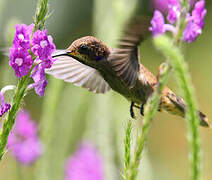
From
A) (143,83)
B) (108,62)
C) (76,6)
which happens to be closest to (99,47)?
(108,62)

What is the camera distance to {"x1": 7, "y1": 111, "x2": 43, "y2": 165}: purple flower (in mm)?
3367

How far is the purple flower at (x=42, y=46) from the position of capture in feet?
4.36

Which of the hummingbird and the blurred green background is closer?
the hummingbird

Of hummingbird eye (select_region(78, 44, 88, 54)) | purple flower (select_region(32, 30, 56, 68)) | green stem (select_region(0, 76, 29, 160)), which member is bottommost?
green stem (select_region(0, 76, 29, 160))

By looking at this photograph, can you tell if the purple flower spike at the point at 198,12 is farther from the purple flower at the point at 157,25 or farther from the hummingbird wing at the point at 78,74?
the hummingbird wing at the point at 78,74

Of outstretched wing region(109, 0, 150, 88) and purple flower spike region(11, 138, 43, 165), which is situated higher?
outstretched wing region(109, 0, 150, 88)

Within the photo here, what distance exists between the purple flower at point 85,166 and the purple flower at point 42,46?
7.53 feet

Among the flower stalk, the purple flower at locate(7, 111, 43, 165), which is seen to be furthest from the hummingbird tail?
the purple flower at locate(7, 111, 43, 165)

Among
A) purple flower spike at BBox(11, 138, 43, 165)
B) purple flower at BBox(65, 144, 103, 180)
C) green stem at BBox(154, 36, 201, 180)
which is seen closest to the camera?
green stem at BBox(154, 36, 201, 180)

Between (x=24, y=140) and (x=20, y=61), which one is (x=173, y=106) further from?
(x=24, y=140)

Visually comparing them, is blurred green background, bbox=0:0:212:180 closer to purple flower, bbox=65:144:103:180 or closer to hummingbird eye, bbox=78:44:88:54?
purple flower, bbox=65:144:103:180

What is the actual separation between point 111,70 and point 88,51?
16 centimetres

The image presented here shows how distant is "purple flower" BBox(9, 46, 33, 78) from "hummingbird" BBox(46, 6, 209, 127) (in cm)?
32

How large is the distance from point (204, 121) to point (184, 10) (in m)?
0.86
